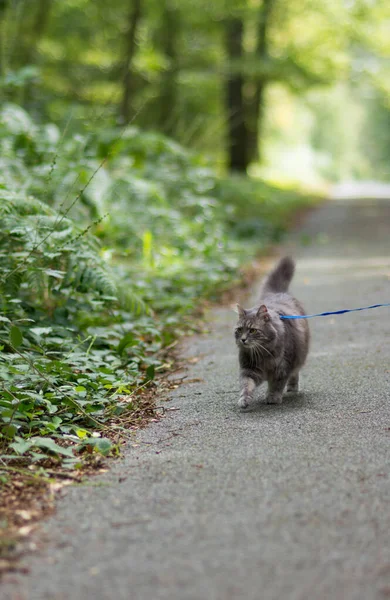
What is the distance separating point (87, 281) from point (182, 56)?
1601cm

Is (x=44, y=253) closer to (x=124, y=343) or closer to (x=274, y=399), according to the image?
(x=124, y=343)

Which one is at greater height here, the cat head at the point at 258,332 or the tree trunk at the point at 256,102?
the tree trunk at the point at 256,102

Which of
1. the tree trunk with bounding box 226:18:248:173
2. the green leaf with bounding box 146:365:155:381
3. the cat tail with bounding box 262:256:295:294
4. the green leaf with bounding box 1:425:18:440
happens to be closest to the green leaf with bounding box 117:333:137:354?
the green leaf with bounding box 146:365:155:381

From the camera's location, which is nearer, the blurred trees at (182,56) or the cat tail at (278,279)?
the cat tail at (278,279)

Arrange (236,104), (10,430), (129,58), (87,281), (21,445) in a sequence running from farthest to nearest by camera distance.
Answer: (236,104), (129,58), (87,281), (10,430), (21,445)

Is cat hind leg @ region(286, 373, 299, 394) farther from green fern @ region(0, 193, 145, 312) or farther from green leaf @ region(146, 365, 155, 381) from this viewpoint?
green fern @ region(0, 193, 145, 312)

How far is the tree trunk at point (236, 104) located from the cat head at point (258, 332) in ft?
57.6

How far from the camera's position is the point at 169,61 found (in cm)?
1842

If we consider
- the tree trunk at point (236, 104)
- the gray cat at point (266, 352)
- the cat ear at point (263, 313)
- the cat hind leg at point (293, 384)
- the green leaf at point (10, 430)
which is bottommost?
the cat hind leg at point (293, 384)

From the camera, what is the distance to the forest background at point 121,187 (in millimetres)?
4770

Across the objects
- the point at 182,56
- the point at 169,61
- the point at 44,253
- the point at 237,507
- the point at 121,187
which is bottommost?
the point at 237,507

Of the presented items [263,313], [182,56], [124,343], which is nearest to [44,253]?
[124,343]

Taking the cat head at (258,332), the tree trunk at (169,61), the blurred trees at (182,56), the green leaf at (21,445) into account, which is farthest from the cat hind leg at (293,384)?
the tree trunk at (169,61)

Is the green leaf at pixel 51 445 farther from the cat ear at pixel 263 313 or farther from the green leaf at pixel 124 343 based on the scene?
the green leaf at pixel 124 343
